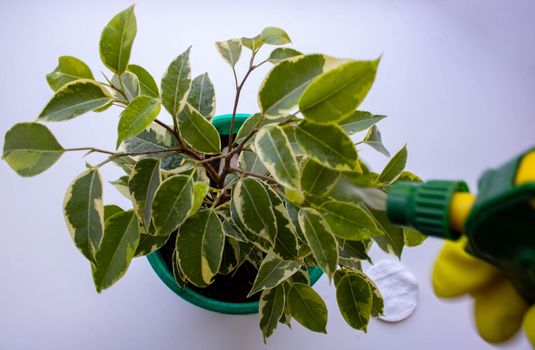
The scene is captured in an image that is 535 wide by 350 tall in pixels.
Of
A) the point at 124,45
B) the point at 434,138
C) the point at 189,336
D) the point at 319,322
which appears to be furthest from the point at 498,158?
the point at 124,45

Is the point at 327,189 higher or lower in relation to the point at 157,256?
higher

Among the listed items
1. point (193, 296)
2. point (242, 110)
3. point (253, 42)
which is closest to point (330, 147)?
point (253, 42)

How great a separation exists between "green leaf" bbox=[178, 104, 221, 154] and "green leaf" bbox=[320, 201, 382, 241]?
17 centimetres

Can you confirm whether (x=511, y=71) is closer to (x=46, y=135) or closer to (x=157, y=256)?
(x=157, y=256)

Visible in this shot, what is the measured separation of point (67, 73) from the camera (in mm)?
593

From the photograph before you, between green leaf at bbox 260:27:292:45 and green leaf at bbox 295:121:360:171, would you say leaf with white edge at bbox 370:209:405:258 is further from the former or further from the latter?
green leaf at bbox 260:27:292:45

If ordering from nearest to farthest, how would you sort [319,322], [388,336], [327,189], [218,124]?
[327,189] < [319,322] < [218,124] < [388,336]

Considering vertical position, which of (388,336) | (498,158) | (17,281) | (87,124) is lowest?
(388,336)

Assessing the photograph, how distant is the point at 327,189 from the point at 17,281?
0.71 m

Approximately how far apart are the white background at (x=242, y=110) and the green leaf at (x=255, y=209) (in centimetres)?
41

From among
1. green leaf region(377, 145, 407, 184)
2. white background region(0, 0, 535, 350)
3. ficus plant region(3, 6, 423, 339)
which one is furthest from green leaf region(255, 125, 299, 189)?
white background region(0, 0, 535, 350)

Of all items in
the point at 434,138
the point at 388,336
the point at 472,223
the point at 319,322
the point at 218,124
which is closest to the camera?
the point at 472,223

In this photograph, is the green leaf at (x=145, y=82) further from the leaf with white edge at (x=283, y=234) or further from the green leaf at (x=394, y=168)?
the green leaf at (x=394, y=168)

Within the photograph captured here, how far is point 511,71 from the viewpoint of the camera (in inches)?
45.8
